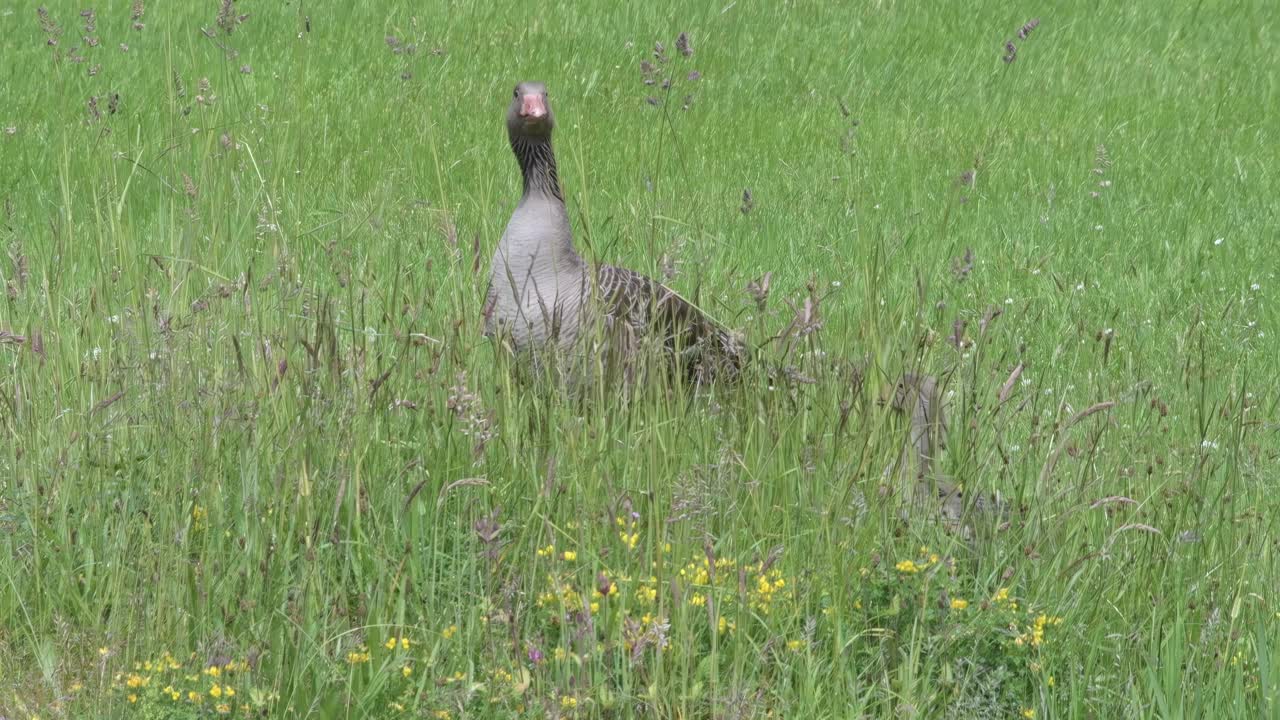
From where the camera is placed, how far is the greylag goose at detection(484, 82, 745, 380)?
419 cm

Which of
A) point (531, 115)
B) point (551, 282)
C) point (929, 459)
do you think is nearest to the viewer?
point (929, 459)

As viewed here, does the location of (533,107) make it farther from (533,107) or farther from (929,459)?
(929,459)

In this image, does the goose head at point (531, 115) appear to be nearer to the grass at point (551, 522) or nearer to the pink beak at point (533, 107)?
the pink beak at point (533, 107)

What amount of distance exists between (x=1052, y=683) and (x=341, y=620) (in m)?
1.30

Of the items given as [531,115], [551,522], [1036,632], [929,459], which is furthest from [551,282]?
[1036,632]

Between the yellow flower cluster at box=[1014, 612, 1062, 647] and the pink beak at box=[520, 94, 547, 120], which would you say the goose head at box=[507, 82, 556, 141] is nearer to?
the pink beak at box=[520, 94, 547, 120]

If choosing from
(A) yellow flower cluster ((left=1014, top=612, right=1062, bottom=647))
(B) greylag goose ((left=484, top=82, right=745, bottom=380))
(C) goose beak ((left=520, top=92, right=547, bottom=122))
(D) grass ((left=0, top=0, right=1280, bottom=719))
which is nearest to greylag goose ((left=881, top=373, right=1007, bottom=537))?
(D) grass ((left=0, top=0, right=1280, bottom=719))

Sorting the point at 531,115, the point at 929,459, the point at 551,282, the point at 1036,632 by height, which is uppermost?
the point at 531,115

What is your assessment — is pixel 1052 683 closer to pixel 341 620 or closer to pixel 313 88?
pixel 341 620

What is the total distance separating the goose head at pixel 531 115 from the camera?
5.11 meters


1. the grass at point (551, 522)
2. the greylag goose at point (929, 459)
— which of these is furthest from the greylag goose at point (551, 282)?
the greylag goose at point (929, 459)

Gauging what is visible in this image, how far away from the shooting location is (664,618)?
2566mm

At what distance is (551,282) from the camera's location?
4.55m

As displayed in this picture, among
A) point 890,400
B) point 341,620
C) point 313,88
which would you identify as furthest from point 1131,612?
point 313,88
